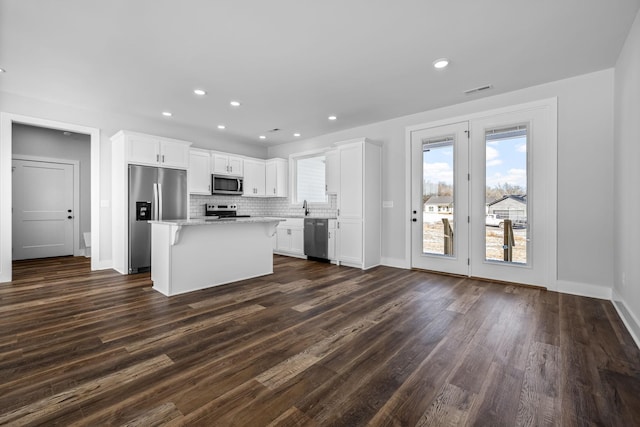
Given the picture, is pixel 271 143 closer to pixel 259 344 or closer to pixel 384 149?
pixel 384 149

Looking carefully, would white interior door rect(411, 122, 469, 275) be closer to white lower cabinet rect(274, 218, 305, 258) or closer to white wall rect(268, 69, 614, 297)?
white wall rect(268, 69, 614, 297)

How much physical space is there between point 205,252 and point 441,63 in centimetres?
373

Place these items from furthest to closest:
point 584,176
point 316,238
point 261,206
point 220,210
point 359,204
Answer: point 261,206, point 220,210, point 316,238, point 359,204, point 584,176

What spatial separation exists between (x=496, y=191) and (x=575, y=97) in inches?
55.9

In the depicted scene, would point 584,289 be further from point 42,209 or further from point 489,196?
point 42,209

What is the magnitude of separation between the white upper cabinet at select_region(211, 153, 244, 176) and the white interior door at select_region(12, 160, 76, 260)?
3.31m

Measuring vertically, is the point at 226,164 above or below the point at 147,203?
above

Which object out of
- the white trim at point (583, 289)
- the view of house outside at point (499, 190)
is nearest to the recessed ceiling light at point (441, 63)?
the view of house outside at point (499, 190)

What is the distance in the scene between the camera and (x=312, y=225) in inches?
235

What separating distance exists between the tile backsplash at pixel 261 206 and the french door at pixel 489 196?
2200 mm

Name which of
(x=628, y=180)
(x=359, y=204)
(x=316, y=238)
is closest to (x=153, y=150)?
(x=316, y=238)

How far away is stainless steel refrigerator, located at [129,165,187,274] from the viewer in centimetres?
479

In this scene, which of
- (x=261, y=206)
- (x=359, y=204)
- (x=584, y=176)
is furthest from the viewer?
(x=261, y=206)

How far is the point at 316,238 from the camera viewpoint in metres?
5.93
